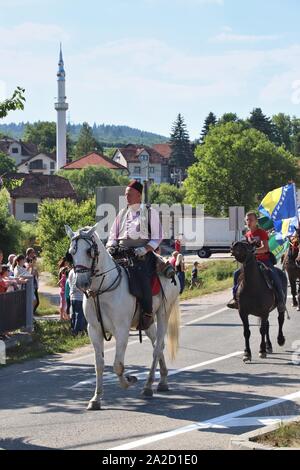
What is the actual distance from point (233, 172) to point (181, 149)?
73.3m

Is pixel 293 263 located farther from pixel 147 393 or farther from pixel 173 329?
pixel 147 393

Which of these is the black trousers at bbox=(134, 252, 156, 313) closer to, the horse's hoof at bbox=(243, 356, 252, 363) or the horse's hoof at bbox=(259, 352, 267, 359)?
the horse's hoof at bbox=(243, 356, 252, 363)

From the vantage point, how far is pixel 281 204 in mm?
24797

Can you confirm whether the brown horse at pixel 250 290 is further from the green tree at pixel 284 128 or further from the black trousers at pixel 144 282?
the green tree at pixel 284 128

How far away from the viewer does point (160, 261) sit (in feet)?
39.8

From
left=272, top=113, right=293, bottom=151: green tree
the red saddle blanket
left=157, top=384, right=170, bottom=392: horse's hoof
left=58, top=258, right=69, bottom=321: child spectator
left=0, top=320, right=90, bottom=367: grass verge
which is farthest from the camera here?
left=272, top=113, right=293, bottom=151: green tree

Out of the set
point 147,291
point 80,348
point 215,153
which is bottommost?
point 80,348

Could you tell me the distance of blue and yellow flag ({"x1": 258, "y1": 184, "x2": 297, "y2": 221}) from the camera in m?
24.4

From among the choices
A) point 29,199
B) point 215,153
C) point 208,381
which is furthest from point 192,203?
point 208,381

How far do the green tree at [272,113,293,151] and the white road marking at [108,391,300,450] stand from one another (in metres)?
147

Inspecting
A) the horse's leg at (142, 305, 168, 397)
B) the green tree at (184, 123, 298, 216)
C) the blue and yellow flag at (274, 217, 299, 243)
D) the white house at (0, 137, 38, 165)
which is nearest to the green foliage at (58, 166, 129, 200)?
the green tree at (184, 123, 298, 216)

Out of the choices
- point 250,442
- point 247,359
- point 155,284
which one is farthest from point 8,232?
point 250,442
